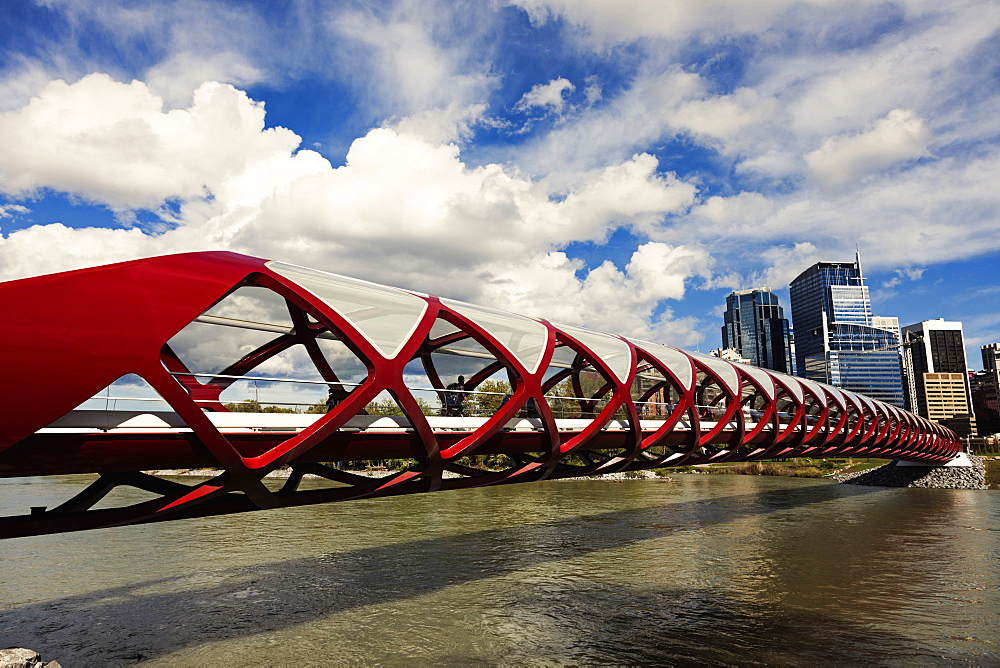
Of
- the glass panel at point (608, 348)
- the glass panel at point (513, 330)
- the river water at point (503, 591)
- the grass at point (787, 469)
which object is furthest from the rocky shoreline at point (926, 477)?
the glass panel at point (513, 330)

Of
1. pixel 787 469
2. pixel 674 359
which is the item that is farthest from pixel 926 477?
pixel 674 359

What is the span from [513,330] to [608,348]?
4.76 meters

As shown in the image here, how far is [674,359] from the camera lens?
21.9 m

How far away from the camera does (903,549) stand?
2473 centimetres

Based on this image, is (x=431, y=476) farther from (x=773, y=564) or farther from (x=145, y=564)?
(x=773, y=564)

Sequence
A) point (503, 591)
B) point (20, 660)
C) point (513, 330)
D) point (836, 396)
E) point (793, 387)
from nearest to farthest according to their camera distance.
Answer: point (20, 660), point (513, 330), point (503, 591), point (793, 387), point (836, 396)

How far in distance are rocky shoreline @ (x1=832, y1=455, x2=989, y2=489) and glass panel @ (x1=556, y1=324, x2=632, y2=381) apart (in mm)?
47414

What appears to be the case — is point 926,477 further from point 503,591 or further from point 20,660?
point 20,660

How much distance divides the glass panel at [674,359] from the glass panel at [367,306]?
10516 mm

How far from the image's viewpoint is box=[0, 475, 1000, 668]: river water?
42.2ft

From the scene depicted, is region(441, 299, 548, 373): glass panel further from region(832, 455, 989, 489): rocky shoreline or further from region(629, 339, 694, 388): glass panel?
region(832, 455, 989, 489): rocky shoreline

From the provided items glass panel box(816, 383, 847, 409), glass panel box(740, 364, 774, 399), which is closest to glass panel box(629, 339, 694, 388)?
glass panel box(740, 364, 774, 399)

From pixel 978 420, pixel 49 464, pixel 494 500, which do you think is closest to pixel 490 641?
pixel 49 464

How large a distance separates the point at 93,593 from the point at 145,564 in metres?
3.40
